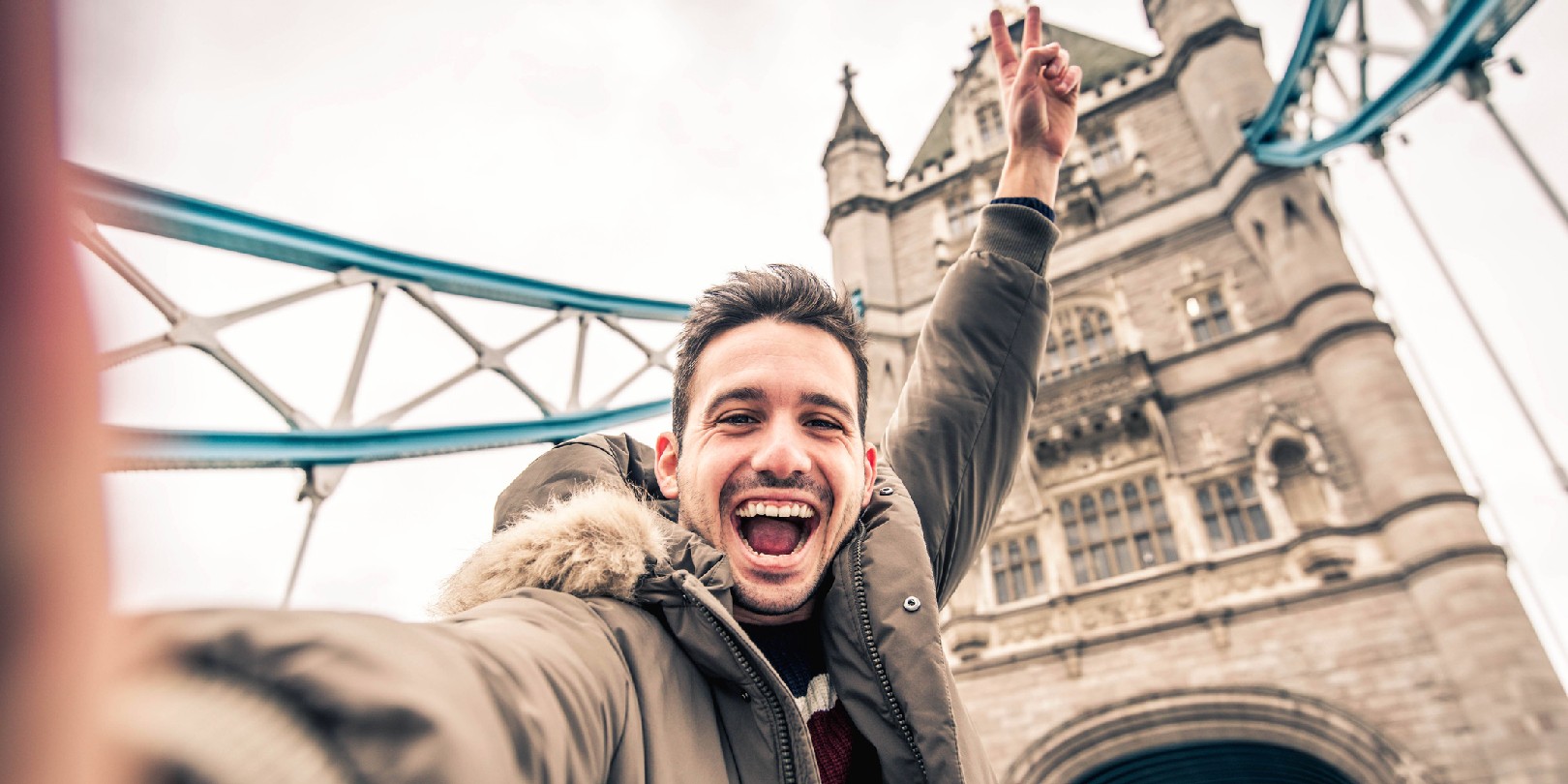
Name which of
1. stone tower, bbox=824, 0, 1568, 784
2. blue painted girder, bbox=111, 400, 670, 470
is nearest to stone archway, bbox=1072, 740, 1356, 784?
stone tower, bbox=824, 0, 1568, 784

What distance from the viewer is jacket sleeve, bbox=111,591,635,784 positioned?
34 centimetres

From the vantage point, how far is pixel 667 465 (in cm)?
169

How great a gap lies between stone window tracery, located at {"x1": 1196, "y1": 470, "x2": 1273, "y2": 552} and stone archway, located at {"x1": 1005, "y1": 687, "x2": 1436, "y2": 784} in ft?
5.83

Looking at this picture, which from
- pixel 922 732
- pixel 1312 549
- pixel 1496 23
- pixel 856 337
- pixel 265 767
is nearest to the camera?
pixel 265 767

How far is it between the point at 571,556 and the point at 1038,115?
168 cm

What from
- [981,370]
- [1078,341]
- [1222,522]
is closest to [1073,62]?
[1078,341]

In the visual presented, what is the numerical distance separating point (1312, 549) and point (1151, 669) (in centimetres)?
211

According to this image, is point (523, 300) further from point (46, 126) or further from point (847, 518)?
point (46, 126)

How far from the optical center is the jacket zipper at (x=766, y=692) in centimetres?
110

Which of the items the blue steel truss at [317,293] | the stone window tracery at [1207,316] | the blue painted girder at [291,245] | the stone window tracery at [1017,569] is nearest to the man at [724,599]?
the blue steel truss at [317,293]

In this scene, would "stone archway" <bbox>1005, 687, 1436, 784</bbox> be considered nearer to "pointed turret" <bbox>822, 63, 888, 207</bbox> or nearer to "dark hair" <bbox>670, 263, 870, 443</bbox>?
"dark hair" <bbox>670, 263, 870, 443</bbox>

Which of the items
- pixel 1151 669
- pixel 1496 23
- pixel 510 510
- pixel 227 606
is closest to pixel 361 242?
pixel 510 510

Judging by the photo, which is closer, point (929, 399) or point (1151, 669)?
point (929, 399)

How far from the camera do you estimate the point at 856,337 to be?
5.89ft
